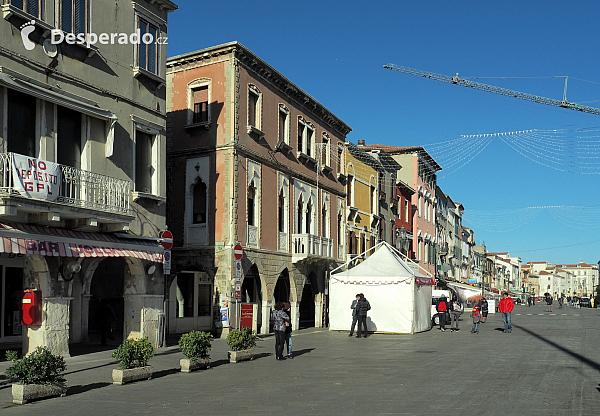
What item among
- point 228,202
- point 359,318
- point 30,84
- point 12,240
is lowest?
point 359,318

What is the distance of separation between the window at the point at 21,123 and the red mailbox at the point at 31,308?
3315 millimetres

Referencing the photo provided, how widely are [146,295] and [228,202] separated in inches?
266

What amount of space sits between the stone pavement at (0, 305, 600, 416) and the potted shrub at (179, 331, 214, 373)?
0.80 feet

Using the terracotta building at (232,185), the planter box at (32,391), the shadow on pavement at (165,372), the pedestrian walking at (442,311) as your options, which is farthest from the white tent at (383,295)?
the planter box at (32,391)

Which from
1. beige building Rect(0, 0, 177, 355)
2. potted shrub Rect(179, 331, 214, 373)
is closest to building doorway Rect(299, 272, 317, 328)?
beige building Rect(0, 0, 177, 355)

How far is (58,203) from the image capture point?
14.8 metres

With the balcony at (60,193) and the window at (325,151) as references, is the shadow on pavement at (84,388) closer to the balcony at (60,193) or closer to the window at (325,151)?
the balcony at (60,193)

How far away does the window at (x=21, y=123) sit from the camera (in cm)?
1505

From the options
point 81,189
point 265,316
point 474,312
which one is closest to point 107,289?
point 265,316

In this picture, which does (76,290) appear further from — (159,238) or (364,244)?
(364,244)

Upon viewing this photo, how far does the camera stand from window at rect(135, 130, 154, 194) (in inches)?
766

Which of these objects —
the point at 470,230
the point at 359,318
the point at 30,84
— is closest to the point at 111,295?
the point at 359,318

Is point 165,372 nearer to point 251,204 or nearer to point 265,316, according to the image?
point 265,316

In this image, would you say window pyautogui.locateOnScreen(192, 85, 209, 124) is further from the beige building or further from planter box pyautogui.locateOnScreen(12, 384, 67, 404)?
planter box pyautogui.locateOnScreen(12, 384, 67, 404)
